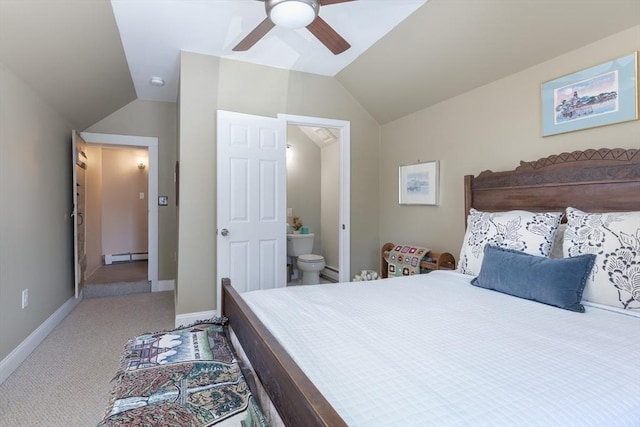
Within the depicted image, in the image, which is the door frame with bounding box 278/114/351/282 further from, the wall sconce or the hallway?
the wall sconce

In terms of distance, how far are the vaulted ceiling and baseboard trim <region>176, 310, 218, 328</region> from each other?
7.61 feet

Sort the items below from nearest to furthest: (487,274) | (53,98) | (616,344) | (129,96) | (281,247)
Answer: (616,344)
(487,274)
(53,98)
(281,247)
(129,96)

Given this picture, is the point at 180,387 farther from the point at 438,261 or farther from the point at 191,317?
the point at 438,261

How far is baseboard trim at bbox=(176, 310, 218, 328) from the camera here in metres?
3.27

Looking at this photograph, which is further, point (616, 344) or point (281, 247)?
point (281, 247)

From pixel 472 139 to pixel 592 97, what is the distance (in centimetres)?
96

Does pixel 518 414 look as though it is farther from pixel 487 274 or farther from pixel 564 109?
pixel 564 109

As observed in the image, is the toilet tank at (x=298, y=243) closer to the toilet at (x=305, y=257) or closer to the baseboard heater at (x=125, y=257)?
the toilet at (x=305, y=257)

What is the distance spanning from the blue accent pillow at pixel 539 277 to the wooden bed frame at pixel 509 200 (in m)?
0.52

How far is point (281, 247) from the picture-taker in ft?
11.8

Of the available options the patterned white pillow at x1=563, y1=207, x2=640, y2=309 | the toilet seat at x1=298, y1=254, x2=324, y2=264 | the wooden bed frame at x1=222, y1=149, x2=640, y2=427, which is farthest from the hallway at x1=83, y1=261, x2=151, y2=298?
the patterned white pillow at x1=563, y1=207, x2=640, y2=309

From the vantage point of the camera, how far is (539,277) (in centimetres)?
179

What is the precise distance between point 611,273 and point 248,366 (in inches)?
70.2

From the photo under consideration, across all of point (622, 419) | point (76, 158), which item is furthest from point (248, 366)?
point (76, 158)
